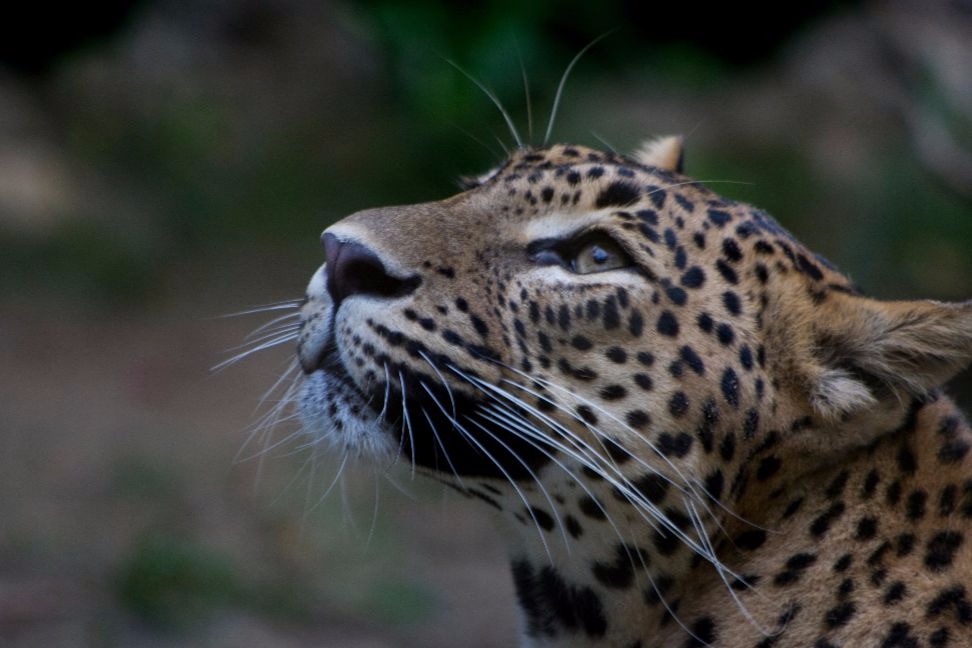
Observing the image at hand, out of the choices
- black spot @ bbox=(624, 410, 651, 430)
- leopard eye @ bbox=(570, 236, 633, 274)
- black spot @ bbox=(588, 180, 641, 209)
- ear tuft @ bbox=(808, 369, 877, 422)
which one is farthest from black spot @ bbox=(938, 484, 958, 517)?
black spot @ bbox=(588, 180, 641, 209)

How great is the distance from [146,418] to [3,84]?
6003 millimetres

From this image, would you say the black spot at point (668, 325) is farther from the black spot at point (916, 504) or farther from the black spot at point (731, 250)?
the black spot at point (916, 504)

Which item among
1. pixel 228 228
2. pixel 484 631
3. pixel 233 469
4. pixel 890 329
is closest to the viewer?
pixel 890 329

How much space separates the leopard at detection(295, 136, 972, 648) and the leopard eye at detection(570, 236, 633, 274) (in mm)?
11

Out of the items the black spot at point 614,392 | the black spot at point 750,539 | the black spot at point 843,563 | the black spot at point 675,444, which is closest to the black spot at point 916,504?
the black spot at point 843,563

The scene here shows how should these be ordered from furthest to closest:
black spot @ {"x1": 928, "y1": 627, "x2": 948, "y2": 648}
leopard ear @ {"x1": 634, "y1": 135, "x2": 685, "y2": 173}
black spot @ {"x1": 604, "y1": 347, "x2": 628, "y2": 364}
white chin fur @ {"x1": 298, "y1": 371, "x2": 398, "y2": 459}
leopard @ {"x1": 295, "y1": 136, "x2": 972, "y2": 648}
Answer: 1. leopard ear @ {"x1": 634, "y1": 135, "x2": 685, "y2": 173}
2. white chin fur @ {"x1": 298, "y1": 371, "x2": 398, "y2": 459}
3. black spot @ {"x1": 604, "y1": 347, "x2": 628, "y2": 364}
4. leopard @ {"x1": 295, "y1": 136, "x2": 972, "y2": 648}
5. black spot @ {"x1": 928, "y1": 627, "x2": 948, "y2": 648}

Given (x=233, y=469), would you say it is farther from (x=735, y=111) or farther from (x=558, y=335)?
(x=735, y=111)

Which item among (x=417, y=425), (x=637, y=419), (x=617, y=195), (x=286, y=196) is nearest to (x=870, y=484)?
(x=637, y=419)

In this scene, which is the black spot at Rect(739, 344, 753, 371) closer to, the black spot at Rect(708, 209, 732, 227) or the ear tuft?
the ear tuft

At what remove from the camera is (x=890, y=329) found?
4.46 metres

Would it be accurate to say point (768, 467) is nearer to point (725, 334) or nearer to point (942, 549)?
point (725, 334)

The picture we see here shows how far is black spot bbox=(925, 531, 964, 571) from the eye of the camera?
4.34 m

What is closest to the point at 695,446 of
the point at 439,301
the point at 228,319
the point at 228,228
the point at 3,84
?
the point at 439,301

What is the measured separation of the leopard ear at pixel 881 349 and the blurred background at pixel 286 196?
5021mm
